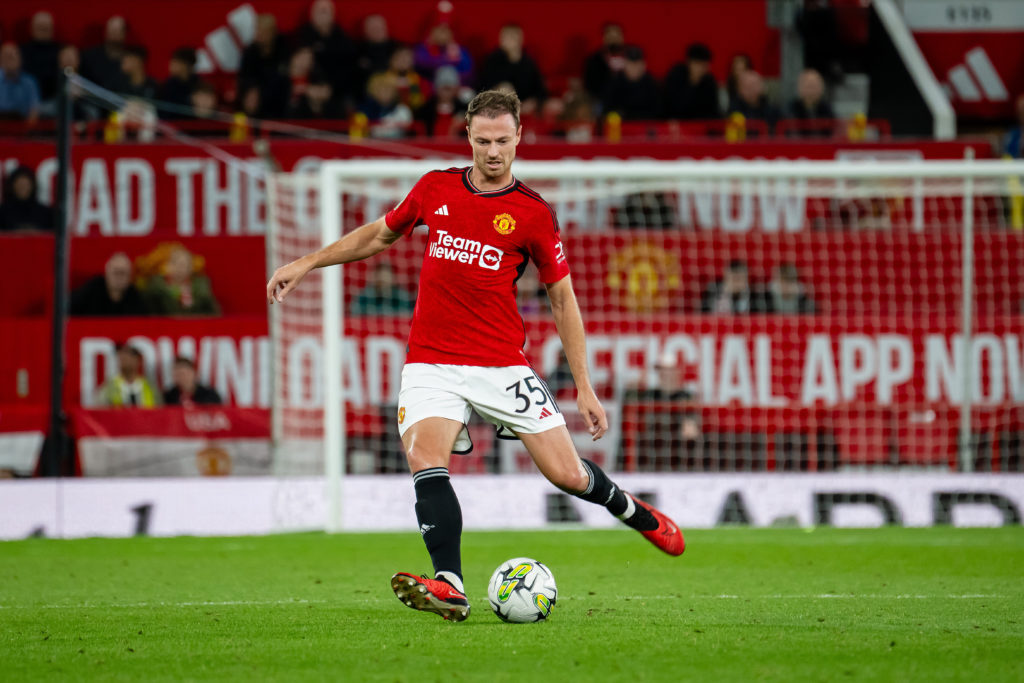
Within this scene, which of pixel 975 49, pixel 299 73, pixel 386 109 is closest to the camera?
pixel 386 109

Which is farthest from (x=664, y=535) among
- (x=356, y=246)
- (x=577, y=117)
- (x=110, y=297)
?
(x=577, y=117)

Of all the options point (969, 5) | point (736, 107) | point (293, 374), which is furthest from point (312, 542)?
point (969, 5)

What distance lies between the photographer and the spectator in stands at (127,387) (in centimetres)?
1268

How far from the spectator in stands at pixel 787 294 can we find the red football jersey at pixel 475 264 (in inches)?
299

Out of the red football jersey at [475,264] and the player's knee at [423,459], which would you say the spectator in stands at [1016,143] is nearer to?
the red football jersey at [475,264]

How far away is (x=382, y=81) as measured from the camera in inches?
607

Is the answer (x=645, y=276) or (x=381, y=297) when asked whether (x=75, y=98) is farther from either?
(x=645, y=276)

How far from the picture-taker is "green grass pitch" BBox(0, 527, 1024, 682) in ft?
15.4

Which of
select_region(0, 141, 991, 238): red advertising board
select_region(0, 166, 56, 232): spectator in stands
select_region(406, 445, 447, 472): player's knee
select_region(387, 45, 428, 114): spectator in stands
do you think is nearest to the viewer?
select_region(406, 445, 447, 472): player's knee

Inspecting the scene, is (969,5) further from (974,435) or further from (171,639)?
(171,639)

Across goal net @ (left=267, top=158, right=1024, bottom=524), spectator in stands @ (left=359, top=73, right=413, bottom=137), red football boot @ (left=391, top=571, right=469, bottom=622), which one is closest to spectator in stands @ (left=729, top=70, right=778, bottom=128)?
goal net @ (left=267, top=158, right=1024, bottom=524)

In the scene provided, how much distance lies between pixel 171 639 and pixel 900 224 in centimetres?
1046

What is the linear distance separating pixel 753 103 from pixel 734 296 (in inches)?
142

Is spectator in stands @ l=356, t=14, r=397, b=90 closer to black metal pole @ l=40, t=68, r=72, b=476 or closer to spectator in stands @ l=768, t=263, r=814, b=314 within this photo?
black metal pole @ l=40, t=68, r=72, b=476
